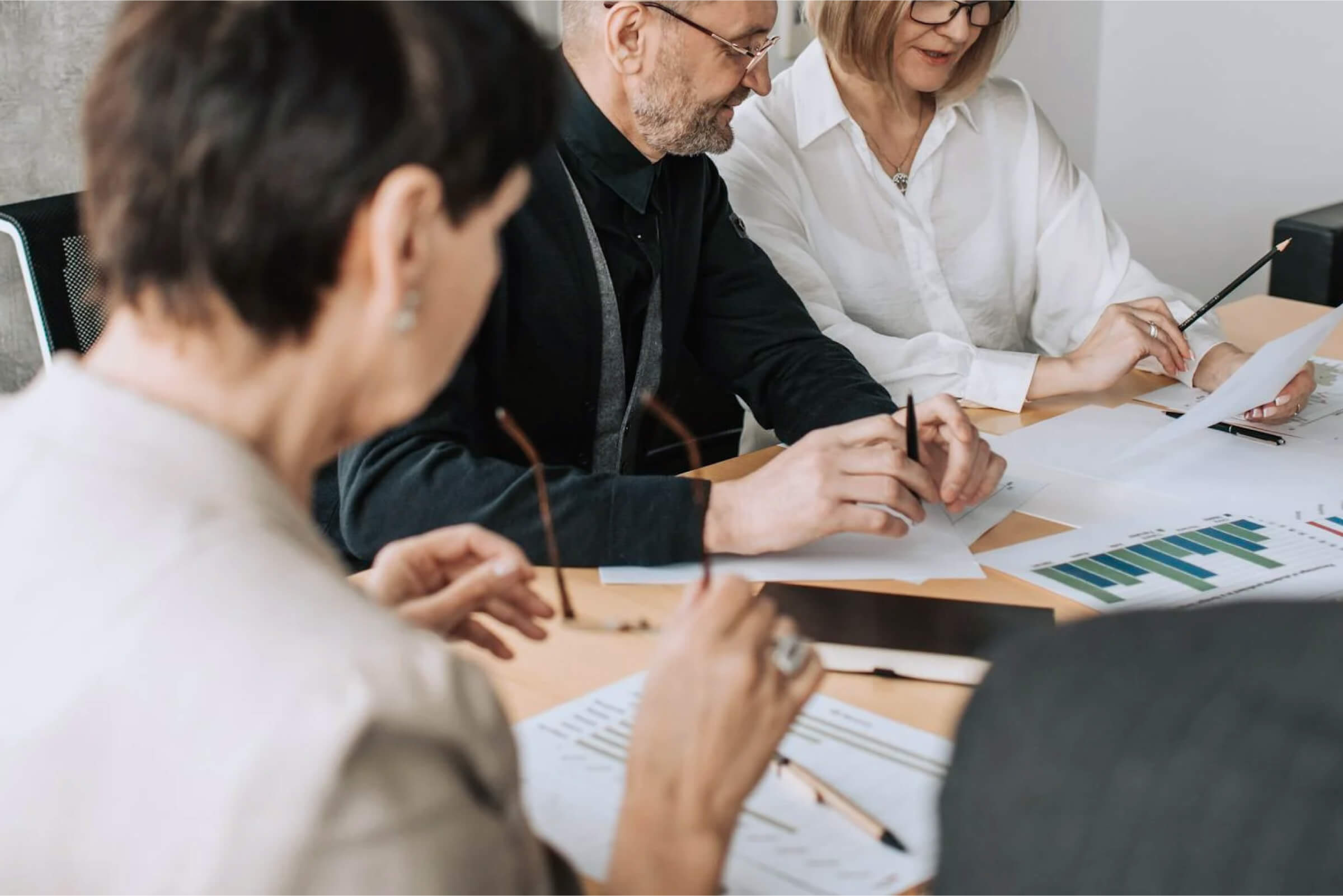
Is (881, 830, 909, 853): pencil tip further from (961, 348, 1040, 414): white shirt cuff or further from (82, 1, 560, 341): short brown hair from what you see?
(961, 348, 1040, 414): white shirt cuff

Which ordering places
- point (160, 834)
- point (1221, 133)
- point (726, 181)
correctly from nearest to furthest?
point (160, 834), point (726, 181), point (1221, 133)

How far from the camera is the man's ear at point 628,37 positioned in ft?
5.41

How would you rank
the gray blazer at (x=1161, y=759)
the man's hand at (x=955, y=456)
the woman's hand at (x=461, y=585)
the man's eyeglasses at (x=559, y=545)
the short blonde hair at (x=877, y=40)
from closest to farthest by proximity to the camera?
1. the gray blazer at (x=1161, y=759)
2. the woman's hand at (x=461, y=585)
3. the man's eyeglasses at (x=559, y=545)
4. the man's hand at (x=955, y=456)
5. the short blonde hair at (x=877, y=40)

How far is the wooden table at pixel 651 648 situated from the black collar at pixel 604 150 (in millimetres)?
356

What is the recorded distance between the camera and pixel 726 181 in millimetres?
2125

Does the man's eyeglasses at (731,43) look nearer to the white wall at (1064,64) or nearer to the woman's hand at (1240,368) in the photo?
the woman's hand at (1240,368)

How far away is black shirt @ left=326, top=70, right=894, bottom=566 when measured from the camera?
1.35 metres

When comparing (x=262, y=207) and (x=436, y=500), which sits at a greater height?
(x=262, y=207)

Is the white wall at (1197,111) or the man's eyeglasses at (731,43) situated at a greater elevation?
the man's eyeglasses at (731,43)

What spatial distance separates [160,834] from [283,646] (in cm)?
9

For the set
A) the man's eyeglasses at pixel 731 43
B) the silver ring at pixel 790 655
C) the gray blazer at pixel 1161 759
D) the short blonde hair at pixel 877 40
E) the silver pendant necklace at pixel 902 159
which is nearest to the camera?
the gray blazer at pixel 1161 759

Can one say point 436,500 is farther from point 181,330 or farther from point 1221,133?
point 1221,133

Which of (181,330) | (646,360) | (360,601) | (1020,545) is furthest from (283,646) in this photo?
(646,360)

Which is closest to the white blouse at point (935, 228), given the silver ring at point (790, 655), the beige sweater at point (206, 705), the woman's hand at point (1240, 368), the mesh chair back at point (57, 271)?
the woman's hand at point (1240, 368)
